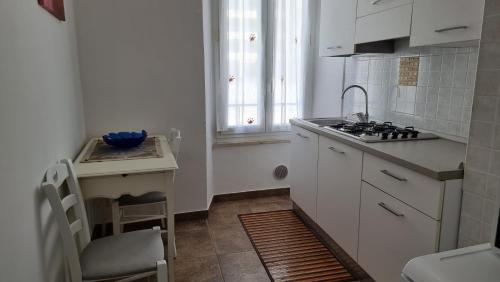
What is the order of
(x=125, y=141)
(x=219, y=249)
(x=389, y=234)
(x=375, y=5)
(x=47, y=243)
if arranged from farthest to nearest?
(x=219, y=249) < (x=125, y=141) < (x=375, y=5) < (x=389, y=234) < (x=47, y=243)

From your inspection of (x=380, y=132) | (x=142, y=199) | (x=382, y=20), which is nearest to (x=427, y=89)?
(x=380, y=132)

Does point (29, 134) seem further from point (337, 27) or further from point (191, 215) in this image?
point (337, 27)

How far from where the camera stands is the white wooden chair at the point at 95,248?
1521 mm

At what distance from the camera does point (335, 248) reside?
2555 millimetres

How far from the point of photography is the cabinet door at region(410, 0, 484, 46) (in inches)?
60.5

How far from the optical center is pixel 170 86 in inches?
112

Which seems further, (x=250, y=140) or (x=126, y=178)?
(x=250, y=140)

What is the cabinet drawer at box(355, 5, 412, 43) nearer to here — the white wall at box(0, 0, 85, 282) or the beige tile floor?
the beige tile floor

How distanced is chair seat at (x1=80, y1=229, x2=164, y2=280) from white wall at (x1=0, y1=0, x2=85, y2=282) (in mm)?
169

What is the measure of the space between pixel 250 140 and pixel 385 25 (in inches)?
70.8

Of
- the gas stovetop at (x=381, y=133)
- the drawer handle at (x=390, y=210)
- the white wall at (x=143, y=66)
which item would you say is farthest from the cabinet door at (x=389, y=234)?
the white wall at (x=143, y=66)

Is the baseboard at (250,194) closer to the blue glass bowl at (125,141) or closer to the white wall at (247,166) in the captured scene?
the white wall at (247,166)

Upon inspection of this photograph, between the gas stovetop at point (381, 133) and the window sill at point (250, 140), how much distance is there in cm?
115

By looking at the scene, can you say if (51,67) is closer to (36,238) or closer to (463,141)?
(36,238)
